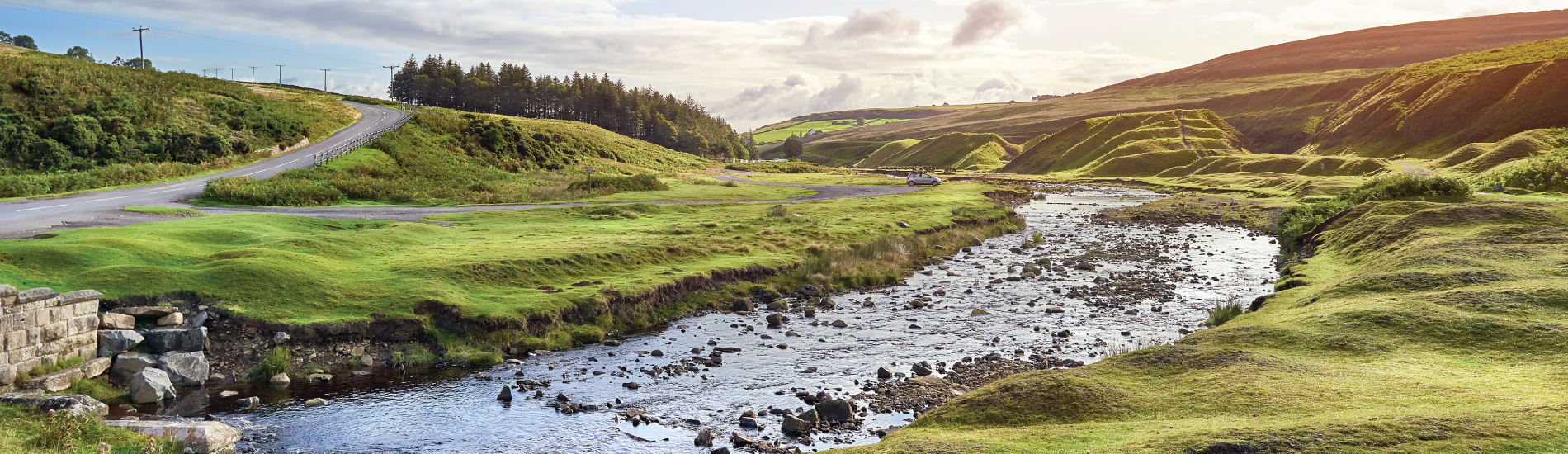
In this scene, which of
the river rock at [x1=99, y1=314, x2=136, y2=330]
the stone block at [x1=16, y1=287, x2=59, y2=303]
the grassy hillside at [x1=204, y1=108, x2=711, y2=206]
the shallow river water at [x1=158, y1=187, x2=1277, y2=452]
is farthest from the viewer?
the grassy hillside at [x1=204, y1=108, x2=711, y2=206]

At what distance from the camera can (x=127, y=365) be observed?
1922cm

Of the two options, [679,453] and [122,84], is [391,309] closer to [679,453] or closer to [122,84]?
[679,453]

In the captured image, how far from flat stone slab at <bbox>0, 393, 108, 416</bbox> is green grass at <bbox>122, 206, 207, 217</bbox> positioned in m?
24.9

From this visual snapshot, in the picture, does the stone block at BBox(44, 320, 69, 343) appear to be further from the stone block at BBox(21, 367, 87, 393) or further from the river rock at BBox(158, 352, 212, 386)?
the river rock at BBox(158, 352, 212, 386)

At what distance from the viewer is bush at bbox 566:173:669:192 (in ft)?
225

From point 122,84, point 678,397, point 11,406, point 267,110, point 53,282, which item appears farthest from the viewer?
point 267,110

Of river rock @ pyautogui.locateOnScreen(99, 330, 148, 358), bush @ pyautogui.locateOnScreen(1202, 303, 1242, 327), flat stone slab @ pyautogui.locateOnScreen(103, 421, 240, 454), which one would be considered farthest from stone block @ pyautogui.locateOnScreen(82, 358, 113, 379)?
bush @ pyautogui.locateOnScreen(1202, 303, 1242, 327)

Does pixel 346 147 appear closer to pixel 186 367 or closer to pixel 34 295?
pixel 186 367

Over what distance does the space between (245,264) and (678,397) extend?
16.4 m

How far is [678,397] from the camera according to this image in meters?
19.6

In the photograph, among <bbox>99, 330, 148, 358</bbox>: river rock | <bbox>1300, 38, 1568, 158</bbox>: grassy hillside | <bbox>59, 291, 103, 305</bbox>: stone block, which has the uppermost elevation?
<bbox>1300, 38, 1568, 158</bbox>: grassy hillside

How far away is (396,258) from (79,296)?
11350mm

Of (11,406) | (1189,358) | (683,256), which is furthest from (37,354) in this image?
(1189,358)

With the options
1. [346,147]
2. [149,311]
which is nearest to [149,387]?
[149,311]
